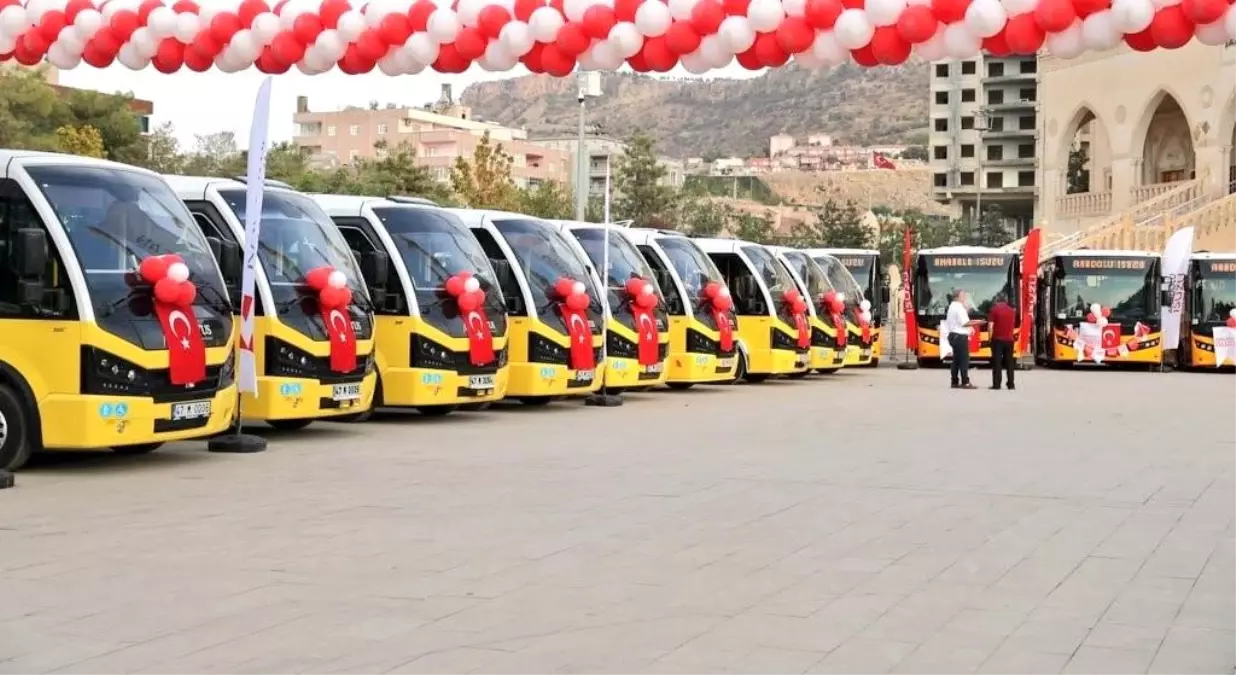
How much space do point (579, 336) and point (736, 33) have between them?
30.7ft

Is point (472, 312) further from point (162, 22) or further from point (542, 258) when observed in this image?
point (162, 22)

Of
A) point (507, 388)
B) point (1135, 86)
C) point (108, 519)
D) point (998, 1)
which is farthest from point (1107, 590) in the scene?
point (1135, 86)

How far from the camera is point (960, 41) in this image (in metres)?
9.84

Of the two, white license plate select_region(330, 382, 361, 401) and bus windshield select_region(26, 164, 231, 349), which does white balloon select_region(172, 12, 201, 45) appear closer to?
bus windshield select_region(26, 164, 231, 349)

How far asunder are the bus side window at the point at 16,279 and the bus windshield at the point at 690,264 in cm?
1251

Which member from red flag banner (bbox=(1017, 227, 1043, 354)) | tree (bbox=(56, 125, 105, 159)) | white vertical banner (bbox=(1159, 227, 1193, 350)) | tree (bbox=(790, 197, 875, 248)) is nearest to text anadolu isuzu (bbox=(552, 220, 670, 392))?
red flag banner (bbox=(1017, 227, 1043, 354))

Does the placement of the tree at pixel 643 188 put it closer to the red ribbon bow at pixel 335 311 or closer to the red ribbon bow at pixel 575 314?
the red ribbon bow at pixel 575 314

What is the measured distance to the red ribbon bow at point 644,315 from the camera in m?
21.3

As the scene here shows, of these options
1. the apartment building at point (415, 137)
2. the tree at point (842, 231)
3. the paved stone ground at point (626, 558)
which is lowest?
the paved stone ground at point (626, 558)

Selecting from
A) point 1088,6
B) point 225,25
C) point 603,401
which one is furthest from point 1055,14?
point 603,401

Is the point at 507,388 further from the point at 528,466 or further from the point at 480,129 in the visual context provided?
the point at 480,129

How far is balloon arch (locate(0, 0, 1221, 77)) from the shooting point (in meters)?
9.61

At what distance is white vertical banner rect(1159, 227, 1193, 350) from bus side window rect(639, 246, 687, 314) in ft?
49.1

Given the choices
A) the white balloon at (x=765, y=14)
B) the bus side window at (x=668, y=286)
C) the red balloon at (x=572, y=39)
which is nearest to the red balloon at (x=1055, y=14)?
the white balloon at (x=765, y=14)
